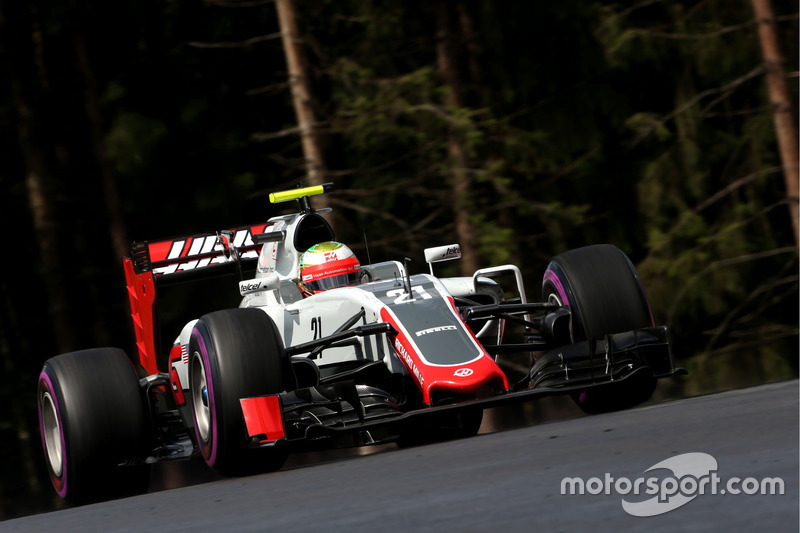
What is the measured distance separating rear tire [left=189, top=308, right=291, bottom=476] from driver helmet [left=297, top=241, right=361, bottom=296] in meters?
1.47

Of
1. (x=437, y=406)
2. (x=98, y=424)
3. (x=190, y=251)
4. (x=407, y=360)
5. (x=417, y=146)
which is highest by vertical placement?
(x=417, y=146)

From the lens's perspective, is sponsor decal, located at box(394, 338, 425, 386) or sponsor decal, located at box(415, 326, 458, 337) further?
sponsor decal, located at box(415, 326, 458, 337)

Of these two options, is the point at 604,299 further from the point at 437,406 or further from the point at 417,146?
the point at 417,146

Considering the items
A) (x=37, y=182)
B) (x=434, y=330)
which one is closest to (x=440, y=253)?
(x=434, y=330)

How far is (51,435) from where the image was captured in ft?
28.6

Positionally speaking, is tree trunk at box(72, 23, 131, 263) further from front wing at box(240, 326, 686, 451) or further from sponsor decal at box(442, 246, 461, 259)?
front wing at box(240, 326, 686, 451)

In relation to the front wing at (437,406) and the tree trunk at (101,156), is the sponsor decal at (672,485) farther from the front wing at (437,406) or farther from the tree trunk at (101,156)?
the tree trunk at (101,156)

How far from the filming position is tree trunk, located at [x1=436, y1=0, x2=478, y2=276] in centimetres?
1517

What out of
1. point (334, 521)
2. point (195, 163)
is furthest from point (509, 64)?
point (334, 521)

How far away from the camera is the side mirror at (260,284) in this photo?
28.5 ft

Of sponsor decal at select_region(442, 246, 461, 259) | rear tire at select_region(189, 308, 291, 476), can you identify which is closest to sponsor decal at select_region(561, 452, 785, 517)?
rear tire at select_region(189, 308, 291, 476)

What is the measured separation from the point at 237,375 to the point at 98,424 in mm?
1600

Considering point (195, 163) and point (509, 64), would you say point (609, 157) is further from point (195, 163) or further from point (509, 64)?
point (195, 163)

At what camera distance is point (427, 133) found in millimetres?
15820
